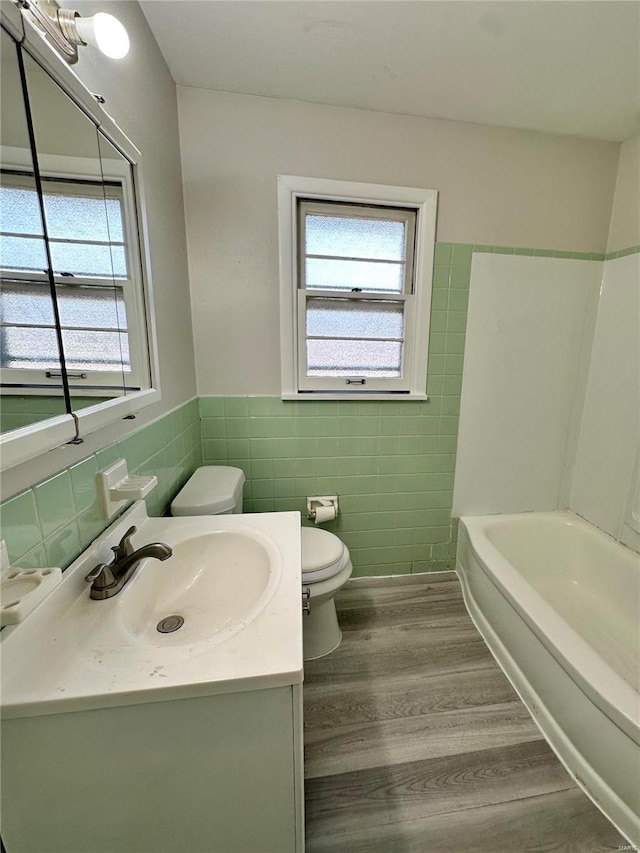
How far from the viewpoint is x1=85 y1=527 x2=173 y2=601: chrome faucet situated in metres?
0.74

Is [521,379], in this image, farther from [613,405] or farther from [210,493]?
[210,493]

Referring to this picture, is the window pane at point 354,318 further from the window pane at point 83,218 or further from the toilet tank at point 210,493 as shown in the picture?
the window pane at point 83,218

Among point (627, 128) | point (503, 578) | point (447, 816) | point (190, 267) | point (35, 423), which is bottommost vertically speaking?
point (447, 816)

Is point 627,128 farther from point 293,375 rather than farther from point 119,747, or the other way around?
point 119,747

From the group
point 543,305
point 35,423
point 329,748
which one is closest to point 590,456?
point 543,305

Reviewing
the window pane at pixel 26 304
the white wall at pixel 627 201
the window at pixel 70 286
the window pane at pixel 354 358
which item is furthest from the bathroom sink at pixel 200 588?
the white wall at pixel 627 201

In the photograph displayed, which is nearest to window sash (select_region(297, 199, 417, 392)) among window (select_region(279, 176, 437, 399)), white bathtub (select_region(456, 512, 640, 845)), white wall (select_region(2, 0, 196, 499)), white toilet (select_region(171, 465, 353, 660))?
window (select_region(279, 176, 437, 399))

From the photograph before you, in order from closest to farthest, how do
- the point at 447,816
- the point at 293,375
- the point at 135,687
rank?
the point at 135,687 → the point at 447,816 → the point at 293,375

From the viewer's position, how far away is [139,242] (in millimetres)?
1024

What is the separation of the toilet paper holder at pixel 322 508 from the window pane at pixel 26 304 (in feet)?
4.61

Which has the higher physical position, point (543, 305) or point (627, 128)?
point (627, 128)

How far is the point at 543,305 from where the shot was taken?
1792 mm

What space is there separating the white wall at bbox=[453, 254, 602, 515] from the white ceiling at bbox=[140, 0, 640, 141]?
0.62m

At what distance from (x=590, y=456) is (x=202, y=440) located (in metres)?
2.15
